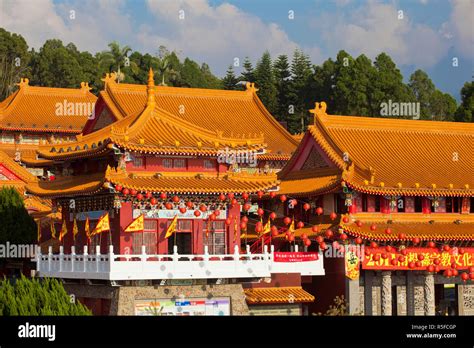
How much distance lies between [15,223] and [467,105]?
47318 millimetres

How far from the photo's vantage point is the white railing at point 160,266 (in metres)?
A: 40.1

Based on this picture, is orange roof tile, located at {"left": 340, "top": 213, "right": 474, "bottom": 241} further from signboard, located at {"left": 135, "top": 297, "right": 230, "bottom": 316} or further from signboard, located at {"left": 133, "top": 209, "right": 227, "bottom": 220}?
signboard, located at {"left": 135, "top": 297, "right": 230, "bottom": 316}

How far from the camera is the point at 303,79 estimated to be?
332 ft

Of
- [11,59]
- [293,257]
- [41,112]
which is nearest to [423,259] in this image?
[293,257]

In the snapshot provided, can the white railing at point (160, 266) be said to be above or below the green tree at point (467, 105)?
below

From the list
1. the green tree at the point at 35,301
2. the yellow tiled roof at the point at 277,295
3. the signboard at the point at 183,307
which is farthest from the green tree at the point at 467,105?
the green tree at the point at 35,301

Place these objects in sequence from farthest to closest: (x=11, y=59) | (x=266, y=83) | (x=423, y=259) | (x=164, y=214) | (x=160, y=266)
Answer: (x=11, y=59)
(x=266, y=83)
(x=423, y=259)
(x=164, y=214)
(x=160, y=266)

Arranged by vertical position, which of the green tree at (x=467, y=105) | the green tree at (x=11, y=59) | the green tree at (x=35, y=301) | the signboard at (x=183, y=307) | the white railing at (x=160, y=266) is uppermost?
the green tree at (x=11, y=59)

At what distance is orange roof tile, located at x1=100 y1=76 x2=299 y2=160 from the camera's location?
207 feet

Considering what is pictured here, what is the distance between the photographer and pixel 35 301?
3356 centimetres

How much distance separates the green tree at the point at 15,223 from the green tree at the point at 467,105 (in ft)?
147

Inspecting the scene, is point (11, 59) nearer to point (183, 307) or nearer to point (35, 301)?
point (183, 307)

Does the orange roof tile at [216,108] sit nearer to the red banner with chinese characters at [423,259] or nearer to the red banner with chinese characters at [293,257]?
the red banner with chinese characters at [423,259]
